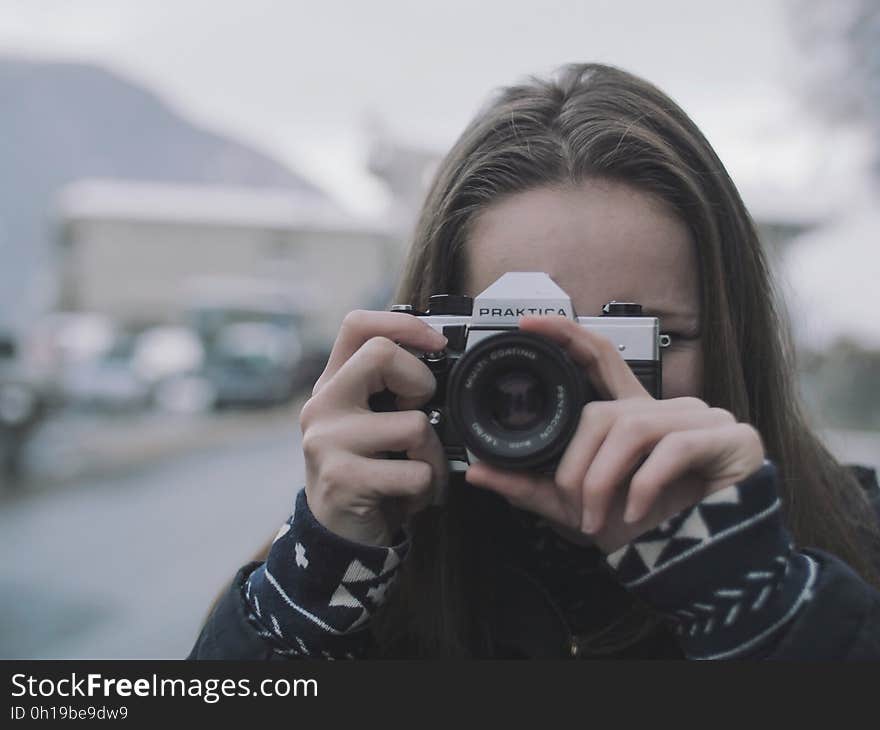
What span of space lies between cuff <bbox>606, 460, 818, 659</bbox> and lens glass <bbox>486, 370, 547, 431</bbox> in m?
0.18

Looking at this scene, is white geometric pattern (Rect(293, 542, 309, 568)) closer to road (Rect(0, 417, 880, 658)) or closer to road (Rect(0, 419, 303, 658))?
road (Rect(0, 417, 880, 658))

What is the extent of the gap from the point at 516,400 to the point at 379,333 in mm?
179

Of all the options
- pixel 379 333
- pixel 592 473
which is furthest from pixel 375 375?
pixel 592 473

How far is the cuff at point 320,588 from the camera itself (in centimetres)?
92

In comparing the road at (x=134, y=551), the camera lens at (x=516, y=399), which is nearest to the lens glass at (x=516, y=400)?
the camera lens at (x=516, y=399)

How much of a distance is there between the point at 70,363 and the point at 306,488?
410 inches

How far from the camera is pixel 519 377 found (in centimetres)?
96

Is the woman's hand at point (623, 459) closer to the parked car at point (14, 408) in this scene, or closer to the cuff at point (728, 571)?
the cuff at point (728, 571)

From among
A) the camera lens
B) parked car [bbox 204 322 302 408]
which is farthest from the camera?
parked car [bbox 204 322 302 408]

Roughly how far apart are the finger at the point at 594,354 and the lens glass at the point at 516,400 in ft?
0.16

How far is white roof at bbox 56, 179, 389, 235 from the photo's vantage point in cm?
1805

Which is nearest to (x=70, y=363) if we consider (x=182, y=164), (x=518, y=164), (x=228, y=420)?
(x=228, y=420)

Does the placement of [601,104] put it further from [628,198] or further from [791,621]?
[791,621]

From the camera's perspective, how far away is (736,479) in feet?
2.73
